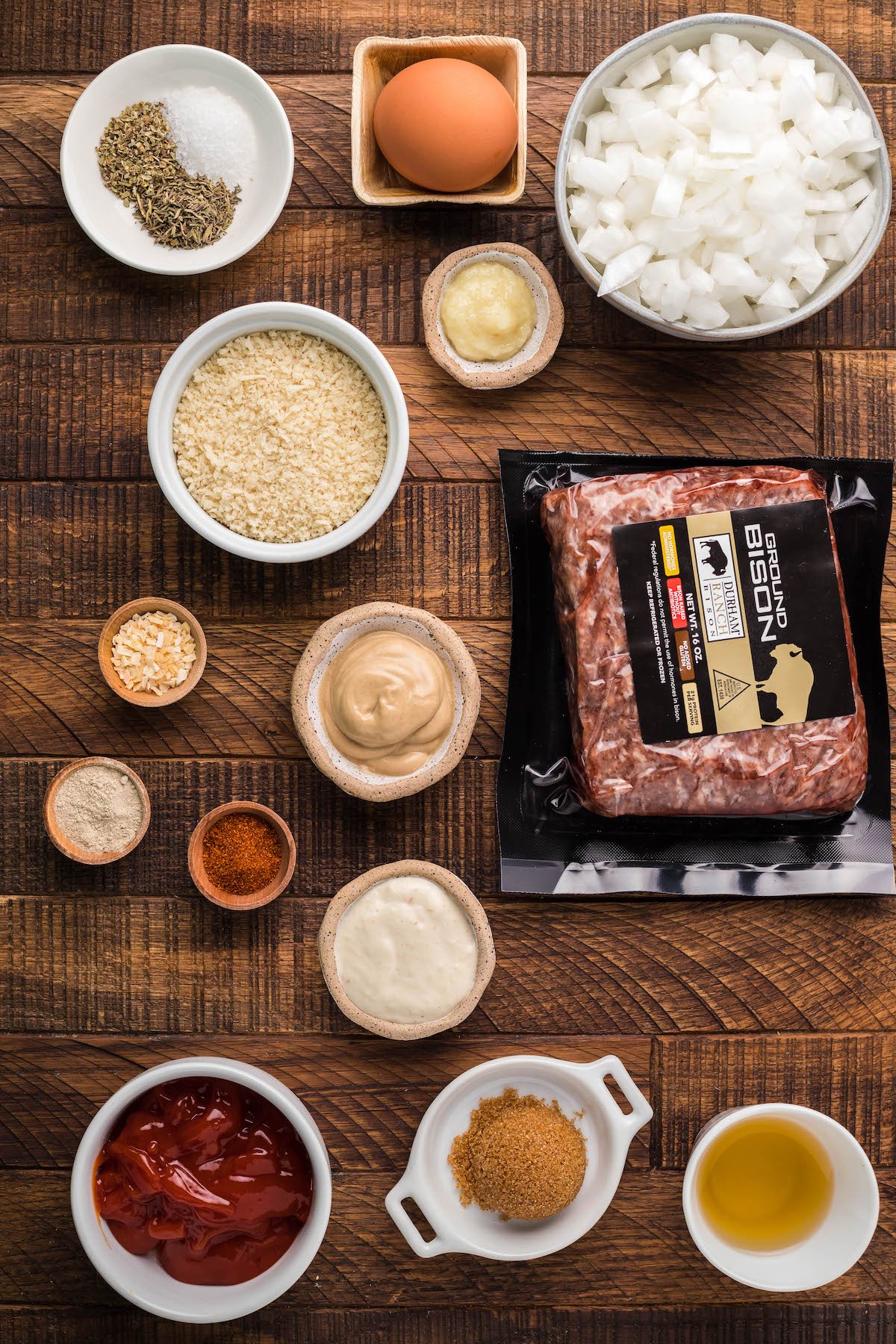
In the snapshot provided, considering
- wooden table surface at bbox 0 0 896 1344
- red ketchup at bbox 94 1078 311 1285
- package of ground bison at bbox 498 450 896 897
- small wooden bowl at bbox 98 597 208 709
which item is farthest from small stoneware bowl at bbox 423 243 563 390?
red ketchup at bbox 94 1078 311 1285

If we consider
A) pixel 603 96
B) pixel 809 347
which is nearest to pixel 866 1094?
pixel 809 347

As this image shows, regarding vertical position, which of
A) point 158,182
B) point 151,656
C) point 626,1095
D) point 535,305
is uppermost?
point 158,182

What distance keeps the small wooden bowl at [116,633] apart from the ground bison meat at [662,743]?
0.62m

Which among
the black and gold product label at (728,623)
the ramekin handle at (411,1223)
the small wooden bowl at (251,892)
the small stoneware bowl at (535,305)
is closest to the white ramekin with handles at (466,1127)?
the ramekin handle at (411,1223)

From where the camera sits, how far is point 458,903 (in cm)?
154

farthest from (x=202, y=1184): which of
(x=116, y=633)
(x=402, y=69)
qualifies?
(x=402, y=69)

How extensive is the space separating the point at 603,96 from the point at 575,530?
70 cm

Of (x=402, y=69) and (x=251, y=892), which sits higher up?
(x=402, y=69)

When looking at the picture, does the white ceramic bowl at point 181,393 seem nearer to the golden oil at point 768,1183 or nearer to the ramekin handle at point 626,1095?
the ramekin handle at point 626,1095

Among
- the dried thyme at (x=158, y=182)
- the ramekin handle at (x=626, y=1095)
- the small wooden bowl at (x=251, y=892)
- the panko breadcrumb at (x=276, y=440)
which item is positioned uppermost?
the dried thyme at (x=158, y=182)

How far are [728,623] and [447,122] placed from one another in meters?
0.90

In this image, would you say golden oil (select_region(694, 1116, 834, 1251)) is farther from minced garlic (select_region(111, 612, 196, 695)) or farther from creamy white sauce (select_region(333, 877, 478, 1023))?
minced garlic (select_region(111, 612, 196, 695))

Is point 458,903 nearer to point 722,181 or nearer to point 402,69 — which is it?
point 722,181

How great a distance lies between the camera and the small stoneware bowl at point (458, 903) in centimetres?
150
